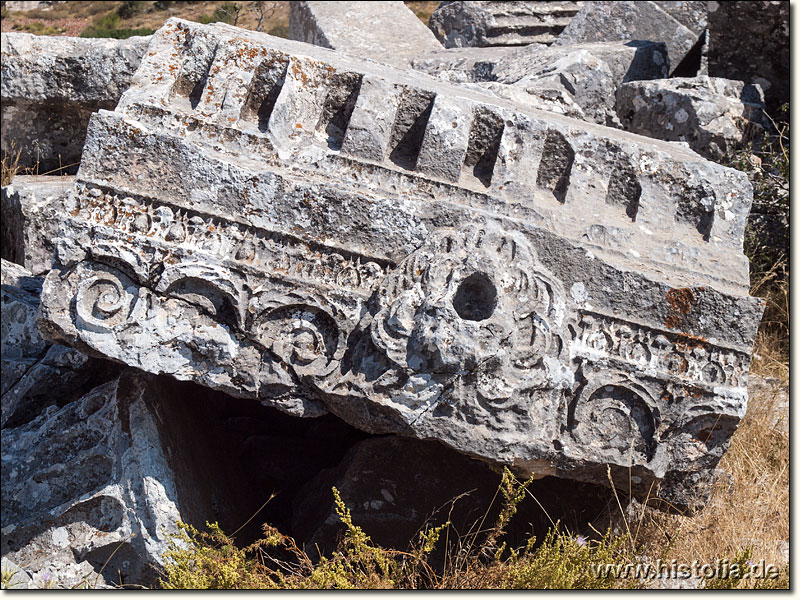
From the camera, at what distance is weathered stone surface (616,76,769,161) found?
4.65m

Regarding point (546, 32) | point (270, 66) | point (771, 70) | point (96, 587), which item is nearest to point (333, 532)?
point (96, 587)

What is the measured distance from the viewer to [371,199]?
286cm

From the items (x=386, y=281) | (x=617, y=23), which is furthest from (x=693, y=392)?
(x=617, y=23)

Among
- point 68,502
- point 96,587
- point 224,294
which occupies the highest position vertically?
point 224,294

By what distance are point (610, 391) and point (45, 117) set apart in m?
3.60

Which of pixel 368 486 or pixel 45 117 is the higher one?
pixel 45 117

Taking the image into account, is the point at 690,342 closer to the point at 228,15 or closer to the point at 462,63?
the point at 462,63

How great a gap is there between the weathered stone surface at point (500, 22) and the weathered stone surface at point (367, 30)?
1.10 feet

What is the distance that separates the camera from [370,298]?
9.39 feet

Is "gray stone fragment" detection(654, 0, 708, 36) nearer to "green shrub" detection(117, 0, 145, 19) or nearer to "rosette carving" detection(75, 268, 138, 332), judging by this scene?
"rosette carving" detection(75, 268, 138, 332)

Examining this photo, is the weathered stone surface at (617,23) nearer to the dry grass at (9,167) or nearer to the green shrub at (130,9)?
the dry grass at (9,167)

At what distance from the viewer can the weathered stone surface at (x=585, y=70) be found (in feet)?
14.7

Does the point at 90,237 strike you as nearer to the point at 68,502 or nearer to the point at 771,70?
the point at 68,502

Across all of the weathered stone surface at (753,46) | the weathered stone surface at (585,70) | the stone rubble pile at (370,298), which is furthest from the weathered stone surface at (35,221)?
the weathered stone surface at (753,46)
